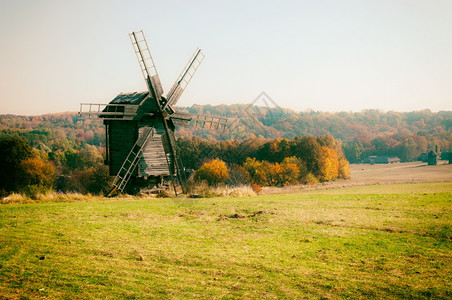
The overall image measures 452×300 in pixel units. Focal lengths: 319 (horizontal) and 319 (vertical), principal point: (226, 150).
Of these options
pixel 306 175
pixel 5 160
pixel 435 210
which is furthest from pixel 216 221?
pixel 306 175

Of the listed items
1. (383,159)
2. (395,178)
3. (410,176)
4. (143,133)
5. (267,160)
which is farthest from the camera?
(383,159)

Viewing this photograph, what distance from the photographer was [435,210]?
39.2 feet

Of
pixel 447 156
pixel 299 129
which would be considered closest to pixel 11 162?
pixel 299 129

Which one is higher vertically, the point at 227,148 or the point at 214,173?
the point at 227,148

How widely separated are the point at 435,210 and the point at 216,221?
823cm

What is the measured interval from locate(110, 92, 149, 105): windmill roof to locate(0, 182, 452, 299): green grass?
8.38 meters

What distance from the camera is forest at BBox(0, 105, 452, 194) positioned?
49100 millimetres

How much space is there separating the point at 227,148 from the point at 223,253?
6568 centimetres

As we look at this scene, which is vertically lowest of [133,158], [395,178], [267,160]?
[395,178]

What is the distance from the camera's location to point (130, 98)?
63.6 ft

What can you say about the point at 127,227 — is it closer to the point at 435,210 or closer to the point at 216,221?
the point at 216,221

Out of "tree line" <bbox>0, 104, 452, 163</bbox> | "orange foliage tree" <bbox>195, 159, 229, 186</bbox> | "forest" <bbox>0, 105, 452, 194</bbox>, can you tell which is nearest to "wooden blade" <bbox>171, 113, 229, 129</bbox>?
"forest" <bbox>0, 105, 452, 194</bbox>

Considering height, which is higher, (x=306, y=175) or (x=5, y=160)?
(x=5, y=160)

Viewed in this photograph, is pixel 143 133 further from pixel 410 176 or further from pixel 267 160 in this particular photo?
pixel 410 176
